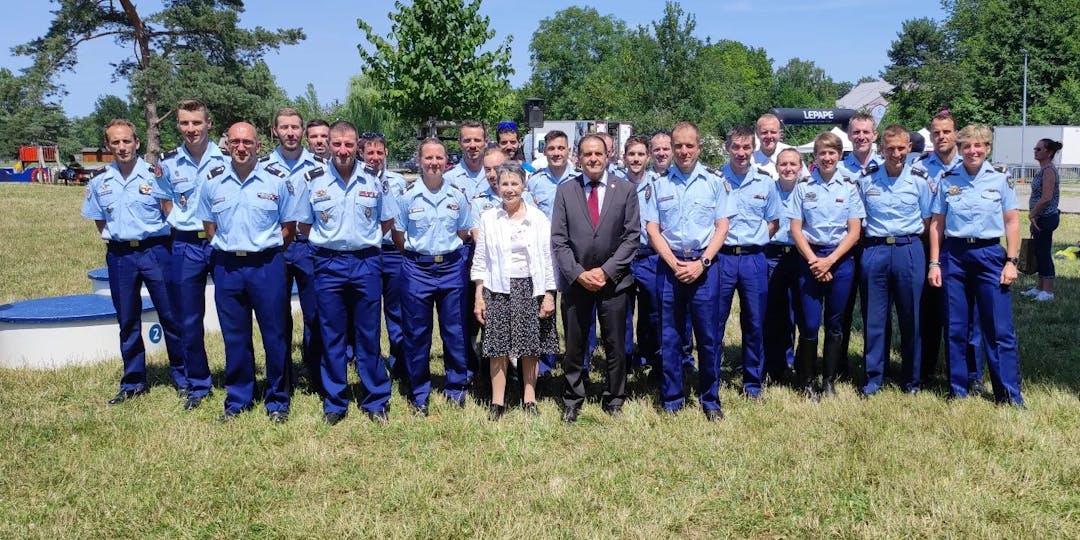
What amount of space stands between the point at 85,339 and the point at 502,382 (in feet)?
12.9

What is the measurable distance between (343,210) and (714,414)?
109 inches

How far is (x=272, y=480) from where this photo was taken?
170 inches

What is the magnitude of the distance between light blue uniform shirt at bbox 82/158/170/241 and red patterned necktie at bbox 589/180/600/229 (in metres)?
3.06

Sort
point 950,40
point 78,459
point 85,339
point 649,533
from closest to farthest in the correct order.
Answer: point 649,533 → point 78,459 → point 85,339 → point 950,40

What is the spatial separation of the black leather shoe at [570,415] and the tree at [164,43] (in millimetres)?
24921

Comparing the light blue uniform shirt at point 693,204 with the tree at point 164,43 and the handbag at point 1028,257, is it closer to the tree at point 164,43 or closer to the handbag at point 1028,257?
the handbag at point 1028,257

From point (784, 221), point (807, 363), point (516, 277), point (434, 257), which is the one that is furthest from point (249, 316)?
point (807, 363)

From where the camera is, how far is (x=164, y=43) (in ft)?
91.1

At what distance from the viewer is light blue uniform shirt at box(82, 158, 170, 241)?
5547 millimetres

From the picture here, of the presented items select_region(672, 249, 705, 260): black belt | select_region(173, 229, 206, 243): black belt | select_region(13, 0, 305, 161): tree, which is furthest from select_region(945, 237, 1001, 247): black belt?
select_region(13, 0, 305, 161): tree

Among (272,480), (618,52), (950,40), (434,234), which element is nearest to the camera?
(272,480)

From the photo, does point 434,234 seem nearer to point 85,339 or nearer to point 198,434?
point 198,434

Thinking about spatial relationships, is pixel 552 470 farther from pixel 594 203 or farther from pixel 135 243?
pixel 135 243

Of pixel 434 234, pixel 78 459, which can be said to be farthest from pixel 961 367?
pixel 78 459
